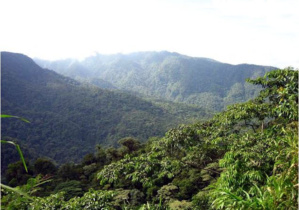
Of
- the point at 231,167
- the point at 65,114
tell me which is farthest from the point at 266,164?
the point at 65,114

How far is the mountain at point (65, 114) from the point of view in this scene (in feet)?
211

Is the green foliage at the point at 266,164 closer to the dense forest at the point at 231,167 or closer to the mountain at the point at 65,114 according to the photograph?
the dense forest at the point at 231,167

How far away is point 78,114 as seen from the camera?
287ft

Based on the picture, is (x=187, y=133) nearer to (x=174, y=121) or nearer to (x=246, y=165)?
(x=246, y=165)

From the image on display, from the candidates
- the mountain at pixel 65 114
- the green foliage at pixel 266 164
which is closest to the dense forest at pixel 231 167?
the green foliage at pixel 266 164

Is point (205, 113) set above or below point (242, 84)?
below

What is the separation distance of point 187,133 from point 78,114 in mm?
85006

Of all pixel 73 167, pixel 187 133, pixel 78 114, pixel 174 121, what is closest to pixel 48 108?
pixel 78 114

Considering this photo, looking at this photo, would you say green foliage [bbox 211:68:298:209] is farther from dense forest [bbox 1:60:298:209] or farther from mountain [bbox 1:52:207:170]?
mountain [bbox 1:52:207:170]

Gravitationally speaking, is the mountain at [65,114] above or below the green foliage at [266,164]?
below

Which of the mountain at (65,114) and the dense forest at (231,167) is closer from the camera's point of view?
the dense forest at (231,167)

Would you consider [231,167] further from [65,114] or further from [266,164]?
[65,114]

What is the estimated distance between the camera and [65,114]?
88000 millimetres

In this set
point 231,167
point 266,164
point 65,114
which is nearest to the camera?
point 231,167
